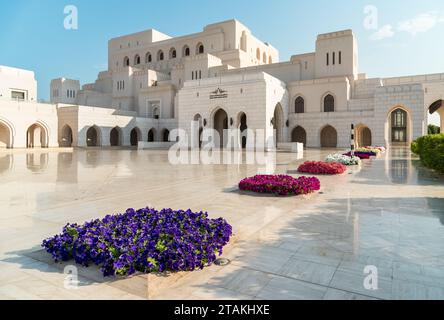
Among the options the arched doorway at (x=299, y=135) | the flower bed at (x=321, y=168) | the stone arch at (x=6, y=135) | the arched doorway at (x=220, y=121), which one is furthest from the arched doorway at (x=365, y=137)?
the stone arch at (x=6, y=135)

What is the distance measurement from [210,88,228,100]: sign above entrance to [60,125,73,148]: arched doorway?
18843 mm

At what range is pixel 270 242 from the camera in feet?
15.9

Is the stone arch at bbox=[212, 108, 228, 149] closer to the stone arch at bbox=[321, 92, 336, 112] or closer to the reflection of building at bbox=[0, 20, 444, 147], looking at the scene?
the reflection of building at bbox=[0, 20, 444, 147]

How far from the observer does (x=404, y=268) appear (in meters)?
3.85

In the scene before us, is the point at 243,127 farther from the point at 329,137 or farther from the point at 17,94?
the point at 17,94

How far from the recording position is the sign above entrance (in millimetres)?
34688

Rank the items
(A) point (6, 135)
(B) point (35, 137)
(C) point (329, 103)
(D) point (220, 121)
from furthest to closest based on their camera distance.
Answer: (B) point (35, 137)
(D) point (220, 121)
(C) point (329, 103)
(A) point (6, 135)

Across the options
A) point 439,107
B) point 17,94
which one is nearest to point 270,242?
point 439,107

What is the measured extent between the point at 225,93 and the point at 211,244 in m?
31.6

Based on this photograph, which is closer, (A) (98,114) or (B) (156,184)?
(B) (156,184)

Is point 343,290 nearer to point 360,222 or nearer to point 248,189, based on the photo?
point 360,222

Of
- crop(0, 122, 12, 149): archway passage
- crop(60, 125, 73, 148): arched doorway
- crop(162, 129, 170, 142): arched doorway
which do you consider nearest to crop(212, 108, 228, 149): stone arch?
crop(162, 129, 170, 142): arched doorway

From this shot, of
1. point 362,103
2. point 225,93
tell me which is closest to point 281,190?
point 225,93

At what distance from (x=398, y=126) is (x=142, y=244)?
5921 cm
